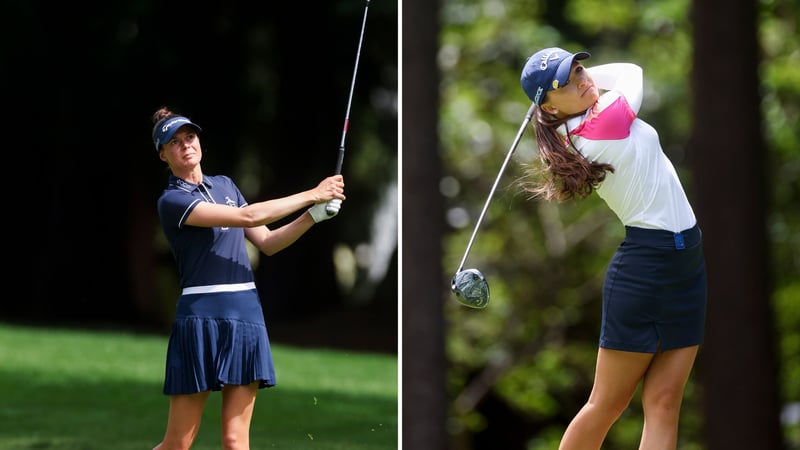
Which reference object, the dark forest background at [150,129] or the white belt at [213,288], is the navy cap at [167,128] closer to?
the white belt at [213,288]

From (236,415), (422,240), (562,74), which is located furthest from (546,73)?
(422,240)

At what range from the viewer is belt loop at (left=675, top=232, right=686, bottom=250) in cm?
428

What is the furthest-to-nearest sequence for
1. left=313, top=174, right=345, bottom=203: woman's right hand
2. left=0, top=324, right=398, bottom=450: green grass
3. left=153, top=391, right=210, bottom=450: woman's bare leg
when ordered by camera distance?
left=0, top=324, right=398, bottom=450: green grass < left=153, top=391, right=210, bottom=450: woman's bare leg < left=313, top=174, right=345, bottom=203: woman's right hand

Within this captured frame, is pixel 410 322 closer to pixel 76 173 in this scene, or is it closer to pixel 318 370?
pixel 318 370

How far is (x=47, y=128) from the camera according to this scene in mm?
18031

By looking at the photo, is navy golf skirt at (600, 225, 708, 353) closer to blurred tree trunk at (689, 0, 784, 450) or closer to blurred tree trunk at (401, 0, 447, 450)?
blurred tree trunk at (689, 0, 784, 450)

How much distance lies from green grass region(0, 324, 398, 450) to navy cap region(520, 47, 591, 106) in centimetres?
256

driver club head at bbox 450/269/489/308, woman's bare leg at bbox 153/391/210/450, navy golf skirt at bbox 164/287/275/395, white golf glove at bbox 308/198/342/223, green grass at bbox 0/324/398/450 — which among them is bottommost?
green grass at bbox 0/324/398/450

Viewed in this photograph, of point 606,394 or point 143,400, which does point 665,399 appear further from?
point 143,400

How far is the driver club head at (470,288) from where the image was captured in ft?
15.0

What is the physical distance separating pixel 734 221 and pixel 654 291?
17.7 ft

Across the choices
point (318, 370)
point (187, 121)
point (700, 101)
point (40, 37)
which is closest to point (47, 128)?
point (40, 37)

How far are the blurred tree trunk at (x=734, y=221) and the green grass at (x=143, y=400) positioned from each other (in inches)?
93.4

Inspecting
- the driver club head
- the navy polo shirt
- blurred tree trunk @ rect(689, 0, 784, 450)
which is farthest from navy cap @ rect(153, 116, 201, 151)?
blurred tree trunk @ rect(689, 0, 784, 450)
